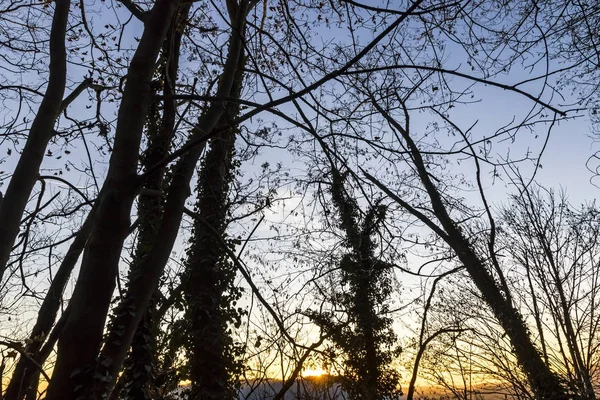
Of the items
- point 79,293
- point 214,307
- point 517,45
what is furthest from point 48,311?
point 517,45

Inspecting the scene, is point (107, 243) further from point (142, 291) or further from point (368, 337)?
point (368, 337)

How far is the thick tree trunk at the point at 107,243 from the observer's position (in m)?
1.91

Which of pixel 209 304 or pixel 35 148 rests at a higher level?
pixel 35 148

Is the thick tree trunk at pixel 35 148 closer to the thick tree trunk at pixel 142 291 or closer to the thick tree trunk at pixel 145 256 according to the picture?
the thick tree trunk at pixel 145 256

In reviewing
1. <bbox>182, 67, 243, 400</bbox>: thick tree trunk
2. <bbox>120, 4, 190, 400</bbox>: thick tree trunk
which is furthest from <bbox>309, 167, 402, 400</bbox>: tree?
<bbox>120, 4, 190, 400</bbox>: thick tree trunk

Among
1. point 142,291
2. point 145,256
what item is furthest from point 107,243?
point 145,256

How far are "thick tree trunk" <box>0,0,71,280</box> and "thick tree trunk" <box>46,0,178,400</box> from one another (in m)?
1.72

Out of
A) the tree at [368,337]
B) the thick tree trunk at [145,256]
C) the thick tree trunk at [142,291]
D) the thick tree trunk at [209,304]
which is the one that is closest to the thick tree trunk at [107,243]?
the thick tree trunk at [142,291]

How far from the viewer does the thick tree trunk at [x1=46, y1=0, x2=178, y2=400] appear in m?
1.91

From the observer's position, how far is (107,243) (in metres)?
2.08

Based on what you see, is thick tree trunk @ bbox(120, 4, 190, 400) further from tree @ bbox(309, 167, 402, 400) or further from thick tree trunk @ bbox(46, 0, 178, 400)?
tree @ bbox(309, 167, 402, 400)

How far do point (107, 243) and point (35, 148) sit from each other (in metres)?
2.22

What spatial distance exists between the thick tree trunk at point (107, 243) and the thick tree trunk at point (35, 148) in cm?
172

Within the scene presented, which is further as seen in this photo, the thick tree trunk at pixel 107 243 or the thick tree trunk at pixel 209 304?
the thick tree trunk at pixel 209 304
